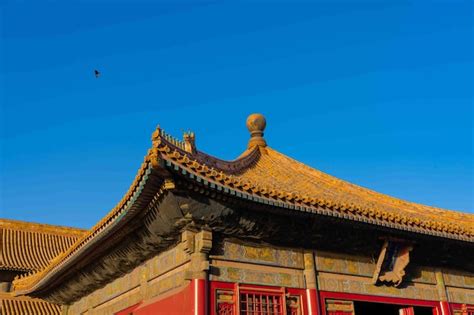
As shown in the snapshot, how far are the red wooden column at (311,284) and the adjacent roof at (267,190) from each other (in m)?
1.16

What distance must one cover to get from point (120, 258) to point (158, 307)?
213 centimetres

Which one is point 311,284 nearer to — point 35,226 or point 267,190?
point 267,190

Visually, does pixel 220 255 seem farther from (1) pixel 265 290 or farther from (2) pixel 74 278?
(2) pixel 74 278

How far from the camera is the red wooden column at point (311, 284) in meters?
9.98

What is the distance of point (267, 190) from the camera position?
30.2ft

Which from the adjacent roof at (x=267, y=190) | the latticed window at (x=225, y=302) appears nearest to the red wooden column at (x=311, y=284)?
the adjacent roof at (x=267, y=190)

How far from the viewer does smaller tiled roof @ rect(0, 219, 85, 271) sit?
29423 mm

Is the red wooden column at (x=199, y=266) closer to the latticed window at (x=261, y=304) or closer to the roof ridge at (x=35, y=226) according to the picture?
the latticed window at (x=261, y=304)

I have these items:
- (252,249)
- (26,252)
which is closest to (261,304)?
(252,249)

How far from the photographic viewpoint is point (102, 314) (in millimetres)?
13422

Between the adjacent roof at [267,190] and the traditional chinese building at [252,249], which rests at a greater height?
the adjacent roof at [267,190]

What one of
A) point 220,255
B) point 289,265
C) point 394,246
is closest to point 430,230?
point 394,246

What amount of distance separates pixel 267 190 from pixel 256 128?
6.65 metres

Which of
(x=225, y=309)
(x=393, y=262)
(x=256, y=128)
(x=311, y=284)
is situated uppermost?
(x=256, y=128)
